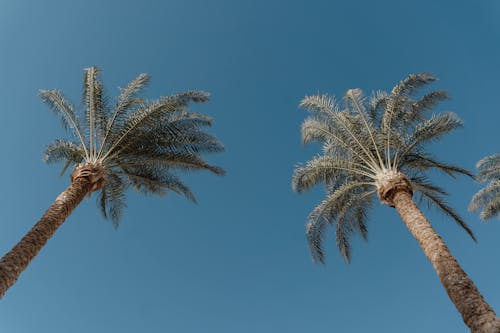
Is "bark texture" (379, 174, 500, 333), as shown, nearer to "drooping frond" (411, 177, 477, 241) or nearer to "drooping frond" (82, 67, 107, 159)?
"drooping frond" (411, 177, 477, 241)

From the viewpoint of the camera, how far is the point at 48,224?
9.27 metres

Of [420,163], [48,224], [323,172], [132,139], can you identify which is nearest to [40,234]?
[48,224]

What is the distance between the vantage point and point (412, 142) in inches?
509

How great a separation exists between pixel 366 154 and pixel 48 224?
952 cm

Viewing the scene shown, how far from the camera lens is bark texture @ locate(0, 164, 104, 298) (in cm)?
782

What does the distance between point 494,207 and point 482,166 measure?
2272 millimetres

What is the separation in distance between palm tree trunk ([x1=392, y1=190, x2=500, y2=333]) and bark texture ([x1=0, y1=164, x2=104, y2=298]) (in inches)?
345

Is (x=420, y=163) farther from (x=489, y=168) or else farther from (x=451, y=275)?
(x=489, y=168)

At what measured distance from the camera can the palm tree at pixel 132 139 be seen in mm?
12641

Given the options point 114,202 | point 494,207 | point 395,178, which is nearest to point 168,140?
point 114,202

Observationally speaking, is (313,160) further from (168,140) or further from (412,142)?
(168,140)

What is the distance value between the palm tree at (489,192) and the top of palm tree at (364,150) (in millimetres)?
8863

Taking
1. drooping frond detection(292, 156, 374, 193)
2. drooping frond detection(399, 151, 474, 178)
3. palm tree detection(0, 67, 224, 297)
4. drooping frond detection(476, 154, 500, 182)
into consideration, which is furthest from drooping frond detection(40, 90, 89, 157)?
drooping frond detection(476, 154, 500, 182)

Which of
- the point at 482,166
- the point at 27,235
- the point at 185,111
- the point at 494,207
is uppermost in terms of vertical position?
the point at 482,166
